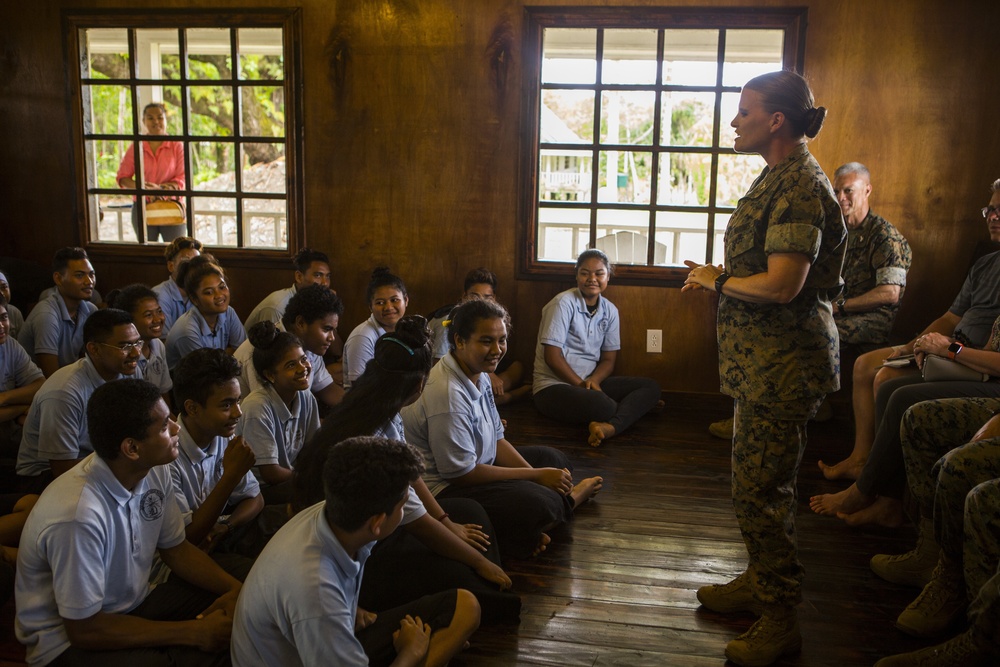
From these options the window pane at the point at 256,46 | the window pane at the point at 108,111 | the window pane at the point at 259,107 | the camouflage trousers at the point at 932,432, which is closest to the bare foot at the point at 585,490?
the camouflage trousers at the point at 932,432

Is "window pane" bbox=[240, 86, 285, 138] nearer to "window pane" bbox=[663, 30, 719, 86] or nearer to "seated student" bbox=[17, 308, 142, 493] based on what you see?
"window pane" bbox=[663, 30, 719, 86]

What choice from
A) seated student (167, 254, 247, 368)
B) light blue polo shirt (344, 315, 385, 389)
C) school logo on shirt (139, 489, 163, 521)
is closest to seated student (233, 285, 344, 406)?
light blue polo shirt (344, 315, 385, 389)

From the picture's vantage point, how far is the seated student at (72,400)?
251cm

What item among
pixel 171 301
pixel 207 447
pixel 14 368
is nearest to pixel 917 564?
pixel 207 447

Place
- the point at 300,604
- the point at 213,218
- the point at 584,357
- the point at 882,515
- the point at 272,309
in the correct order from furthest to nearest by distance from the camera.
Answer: the point at 213,218 → the point at 584,357 → the point at 272,309 → the point at 882,515 → the point at 300,604

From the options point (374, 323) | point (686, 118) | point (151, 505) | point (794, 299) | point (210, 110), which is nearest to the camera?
point (151, 505)

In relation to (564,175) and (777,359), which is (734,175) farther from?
(777,359)

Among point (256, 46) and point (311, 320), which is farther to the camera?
point (256, 46)

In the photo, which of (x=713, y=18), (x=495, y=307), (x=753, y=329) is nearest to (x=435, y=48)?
(x=713, y=18)

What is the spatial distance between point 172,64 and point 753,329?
16.1 ft

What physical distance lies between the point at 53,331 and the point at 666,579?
109 inches

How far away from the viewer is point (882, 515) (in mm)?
2904

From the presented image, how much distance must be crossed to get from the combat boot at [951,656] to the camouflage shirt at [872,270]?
214 cm

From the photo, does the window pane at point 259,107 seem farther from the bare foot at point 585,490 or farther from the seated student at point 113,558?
the seated student at point 113,558
